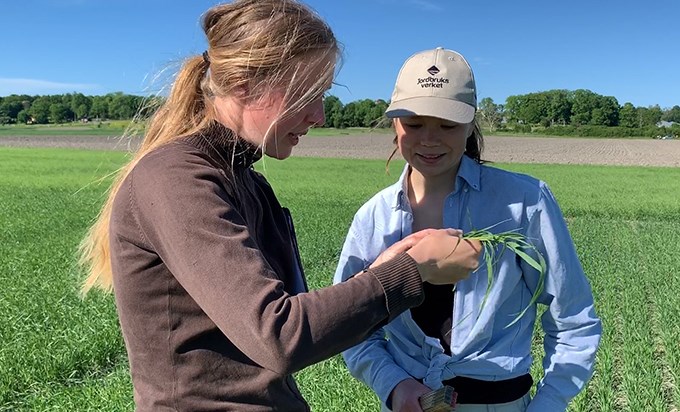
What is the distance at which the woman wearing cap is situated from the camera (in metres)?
1.87

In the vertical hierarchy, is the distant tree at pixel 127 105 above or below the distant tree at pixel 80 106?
below

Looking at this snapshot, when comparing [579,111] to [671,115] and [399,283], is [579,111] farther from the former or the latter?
[399,283]

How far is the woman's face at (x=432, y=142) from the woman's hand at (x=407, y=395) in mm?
662

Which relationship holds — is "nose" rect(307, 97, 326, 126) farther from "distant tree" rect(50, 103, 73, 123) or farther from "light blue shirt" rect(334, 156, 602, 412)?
"distant tree" rect(50, 103, 73, 123)

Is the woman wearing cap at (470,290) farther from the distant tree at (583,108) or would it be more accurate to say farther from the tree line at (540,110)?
the distant tree at (583,108)

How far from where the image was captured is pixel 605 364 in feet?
15.8

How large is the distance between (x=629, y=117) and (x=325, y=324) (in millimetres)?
126636

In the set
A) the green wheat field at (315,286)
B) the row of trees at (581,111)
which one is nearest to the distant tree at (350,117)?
the row of trees at (581,111)

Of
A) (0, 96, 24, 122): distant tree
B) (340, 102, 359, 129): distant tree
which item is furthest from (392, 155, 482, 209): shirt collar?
(0, 96, 24, 122): distant tree

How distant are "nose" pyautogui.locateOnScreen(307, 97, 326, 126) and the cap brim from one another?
45 centimetres

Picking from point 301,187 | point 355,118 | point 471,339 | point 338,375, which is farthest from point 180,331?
point 355,118

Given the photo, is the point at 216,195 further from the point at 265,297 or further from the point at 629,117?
the point at 629,117

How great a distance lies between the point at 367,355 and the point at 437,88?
34.9 inches

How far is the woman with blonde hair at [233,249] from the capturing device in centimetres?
114
